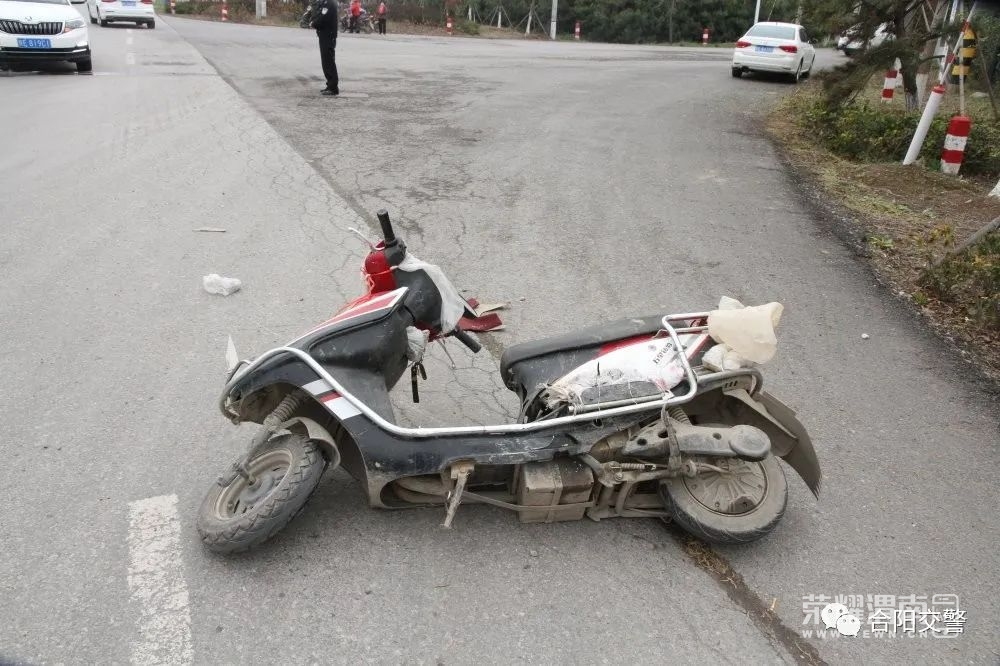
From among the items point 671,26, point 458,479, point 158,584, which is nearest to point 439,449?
point 458,479

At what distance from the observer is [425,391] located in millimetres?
4297

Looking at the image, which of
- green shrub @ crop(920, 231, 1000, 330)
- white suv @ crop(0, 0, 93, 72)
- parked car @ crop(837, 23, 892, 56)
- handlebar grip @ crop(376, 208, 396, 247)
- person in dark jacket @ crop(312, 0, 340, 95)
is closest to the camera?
handlebar grip @ crop(376, 208, 396, 247)

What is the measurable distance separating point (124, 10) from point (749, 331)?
91.9 feet

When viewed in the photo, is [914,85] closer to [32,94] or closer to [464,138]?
[464,138]

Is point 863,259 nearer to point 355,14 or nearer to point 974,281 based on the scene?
point 974,281

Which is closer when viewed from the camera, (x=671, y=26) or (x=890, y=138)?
(x=890, y=138)

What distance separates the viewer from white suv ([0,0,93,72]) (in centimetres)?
→ 1315

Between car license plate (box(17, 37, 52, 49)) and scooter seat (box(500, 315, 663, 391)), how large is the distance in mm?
13798

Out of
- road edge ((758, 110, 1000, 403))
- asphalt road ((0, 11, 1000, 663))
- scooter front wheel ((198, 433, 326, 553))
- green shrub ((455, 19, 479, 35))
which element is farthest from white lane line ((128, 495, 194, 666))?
green shrub ((455, 19, 479, 35))

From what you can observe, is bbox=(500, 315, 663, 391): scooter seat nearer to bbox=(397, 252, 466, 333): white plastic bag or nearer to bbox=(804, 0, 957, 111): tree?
bbox=(397, 252, 466, 333): white plastic bag

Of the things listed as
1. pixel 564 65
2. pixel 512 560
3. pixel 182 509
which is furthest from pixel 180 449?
pixel 564 65

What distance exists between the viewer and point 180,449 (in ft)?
12.1

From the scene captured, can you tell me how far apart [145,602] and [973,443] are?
4.14 meters

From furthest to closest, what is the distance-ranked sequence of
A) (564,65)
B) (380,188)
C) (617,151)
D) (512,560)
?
(564,65)
(617,151)
(380,188)
(512,560)
